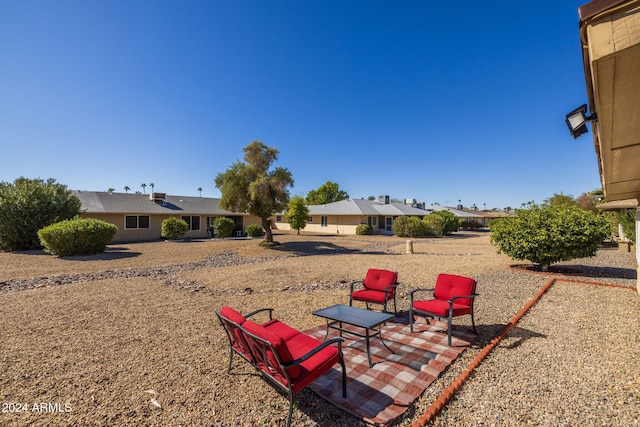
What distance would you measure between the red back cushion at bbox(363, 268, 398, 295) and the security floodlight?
3.80 m

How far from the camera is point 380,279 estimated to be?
6.50m

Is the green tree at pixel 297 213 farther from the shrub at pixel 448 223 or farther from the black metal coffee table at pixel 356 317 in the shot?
the black metal coffee table at pixel 356 317

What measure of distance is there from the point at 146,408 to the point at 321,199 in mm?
59173

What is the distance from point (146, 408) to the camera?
3.18m

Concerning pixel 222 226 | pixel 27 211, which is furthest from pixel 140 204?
pixel 27 211

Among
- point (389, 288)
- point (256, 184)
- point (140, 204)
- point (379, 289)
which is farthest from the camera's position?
point (140, 204)

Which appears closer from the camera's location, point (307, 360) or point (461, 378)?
point (307, 360)

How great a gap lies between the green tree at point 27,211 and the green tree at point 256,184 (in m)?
9.33

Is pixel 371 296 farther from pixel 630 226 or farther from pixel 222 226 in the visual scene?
pixel 222 226

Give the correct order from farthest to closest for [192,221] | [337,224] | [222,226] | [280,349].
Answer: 1. [337,224]
2. [192,221]
3. [222,226]
4. [280,349]

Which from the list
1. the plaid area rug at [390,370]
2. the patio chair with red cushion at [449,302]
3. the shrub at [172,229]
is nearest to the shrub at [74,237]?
the shrub at [172,229]

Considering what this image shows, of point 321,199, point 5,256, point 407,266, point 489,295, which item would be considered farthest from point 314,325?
point 321,199

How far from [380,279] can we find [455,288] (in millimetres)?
1590

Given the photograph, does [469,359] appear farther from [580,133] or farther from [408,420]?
[580,133]
